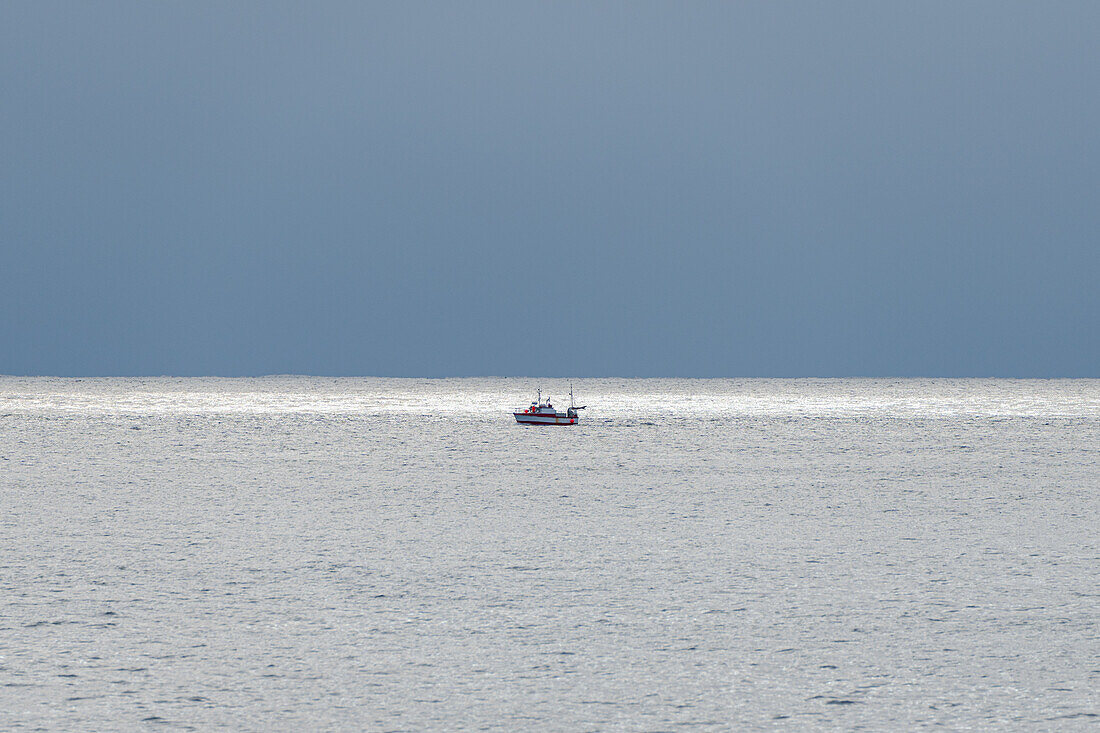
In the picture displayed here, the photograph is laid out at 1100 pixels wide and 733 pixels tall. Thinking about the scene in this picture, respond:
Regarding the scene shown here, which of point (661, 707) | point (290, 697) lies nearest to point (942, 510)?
point (661, 707)

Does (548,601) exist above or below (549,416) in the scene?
below

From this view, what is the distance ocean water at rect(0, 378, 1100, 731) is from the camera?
6281 millimetres

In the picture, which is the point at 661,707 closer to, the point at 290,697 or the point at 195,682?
the point at 290,697

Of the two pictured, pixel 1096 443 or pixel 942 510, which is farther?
pixel 1096 443

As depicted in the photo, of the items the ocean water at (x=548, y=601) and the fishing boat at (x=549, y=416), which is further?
the fishing boat at (x=549, y=416)

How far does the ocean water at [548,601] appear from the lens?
20.6 ft

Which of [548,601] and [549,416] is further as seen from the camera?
[549,416]

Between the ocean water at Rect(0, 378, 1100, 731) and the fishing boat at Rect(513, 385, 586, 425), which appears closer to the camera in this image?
the ocean water at Rect(0, 378, 1100, 731)

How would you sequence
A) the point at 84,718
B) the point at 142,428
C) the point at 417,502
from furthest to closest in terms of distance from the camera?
the point at 142,428
the point at 417,502
the point at 84,718

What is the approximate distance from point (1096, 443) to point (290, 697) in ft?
93.7

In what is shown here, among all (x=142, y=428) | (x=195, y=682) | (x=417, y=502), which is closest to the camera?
(x=195, y=682)

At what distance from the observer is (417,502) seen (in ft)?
52.9

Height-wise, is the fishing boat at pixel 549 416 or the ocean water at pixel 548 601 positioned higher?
the fishing boat at pixel 549 416

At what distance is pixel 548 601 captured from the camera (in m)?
9.00
